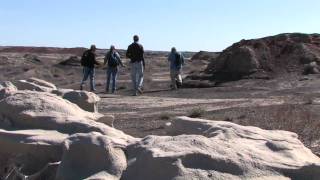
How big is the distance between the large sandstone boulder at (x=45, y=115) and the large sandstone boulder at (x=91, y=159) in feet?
2.30

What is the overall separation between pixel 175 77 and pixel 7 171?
2094 cm

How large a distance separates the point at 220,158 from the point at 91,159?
148cm

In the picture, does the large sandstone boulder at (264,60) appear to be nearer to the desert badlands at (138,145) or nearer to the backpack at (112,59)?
the backpack at (112,59)

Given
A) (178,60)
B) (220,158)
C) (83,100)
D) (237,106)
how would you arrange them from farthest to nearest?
(178,60), (237,106), (83,100), (220,158)

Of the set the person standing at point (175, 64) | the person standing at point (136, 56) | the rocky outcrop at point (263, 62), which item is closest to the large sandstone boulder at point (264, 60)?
the rocky outcrop at point (263, 62)

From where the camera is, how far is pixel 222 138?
7680mm

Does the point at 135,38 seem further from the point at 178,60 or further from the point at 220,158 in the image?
the point at 220,158

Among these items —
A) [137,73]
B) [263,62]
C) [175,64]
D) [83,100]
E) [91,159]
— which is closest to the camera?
[91,159]

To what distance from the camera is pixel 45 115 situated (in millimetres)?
9211

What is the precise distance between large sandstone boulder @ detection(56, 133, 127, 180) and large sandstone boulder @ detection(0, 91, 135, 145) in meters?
0.70

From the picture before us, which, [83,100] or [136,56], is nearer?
[83,100]

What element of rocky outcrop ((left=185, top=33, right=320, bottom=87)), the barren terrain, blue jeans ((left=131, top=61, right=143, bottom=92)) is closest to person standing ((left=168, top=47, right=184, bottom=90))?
the barren terrain

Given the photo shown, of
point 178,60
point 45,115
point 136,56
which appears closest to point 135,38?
point 136,56

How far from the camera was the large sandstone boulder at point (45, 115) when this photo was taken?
8.91 meters
